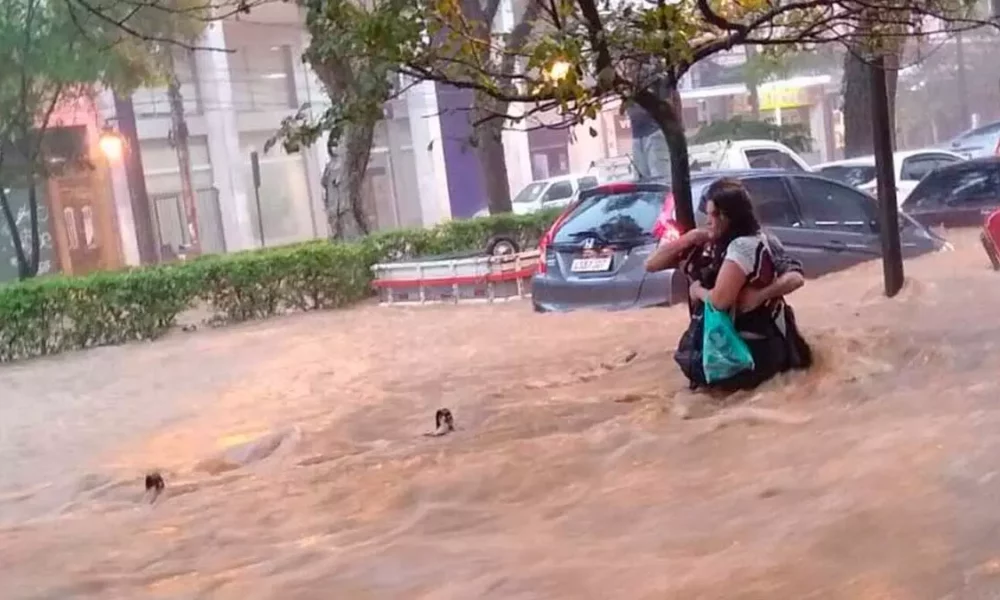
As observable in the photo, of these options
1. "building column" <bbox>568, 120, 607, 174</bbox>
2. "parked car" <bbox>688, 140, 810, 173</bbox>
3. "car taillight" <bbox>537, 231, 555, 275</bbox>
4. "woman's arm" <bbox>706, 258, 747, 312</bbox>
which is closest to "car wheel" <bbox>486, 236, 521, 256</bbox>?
"parked car" <bbox>688, 140, 810, 173</bbox>

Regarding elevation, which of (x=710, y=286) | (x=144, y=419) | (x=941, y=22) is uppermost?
(x=941, y=22)

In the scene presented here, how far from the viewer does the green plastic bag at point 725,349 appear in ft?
22.0

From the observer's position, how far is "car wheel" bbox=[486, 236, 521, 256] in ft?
54.0

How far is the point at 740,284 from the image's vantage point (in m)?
6.55

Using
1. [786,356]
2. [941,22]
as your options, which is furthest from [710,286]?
[941,22]

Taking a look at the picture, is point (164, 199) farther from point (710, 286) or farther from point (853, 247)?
point (710, 286)

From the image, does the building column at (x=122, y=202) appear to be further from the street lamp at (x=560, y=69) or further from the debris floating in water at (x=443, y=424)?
the street lamp at (x=560, y=69)

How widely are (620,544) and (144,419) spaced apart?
17.7 ft

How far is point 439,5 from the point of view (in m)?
6.69

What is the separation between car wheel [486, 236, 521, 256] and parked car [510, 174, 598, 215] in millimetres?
5117

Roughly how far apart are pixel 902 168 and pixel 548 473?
12.5 metres

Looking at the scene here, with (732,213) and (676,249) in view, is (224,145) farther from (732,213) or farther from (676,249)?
(732,213)

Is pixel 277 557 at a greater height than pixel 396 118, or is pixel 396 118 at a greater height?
pixel 396 118

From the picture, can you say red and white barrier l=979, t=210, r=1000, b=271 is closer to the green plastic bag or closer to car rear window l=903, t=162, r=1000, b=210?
car rear window l=903, t=162, r=1000, b=210
